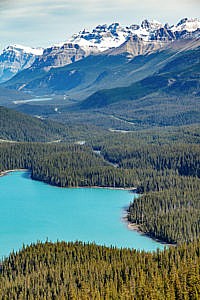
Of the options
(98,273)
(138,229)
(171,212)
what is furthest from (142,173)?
(98,273)

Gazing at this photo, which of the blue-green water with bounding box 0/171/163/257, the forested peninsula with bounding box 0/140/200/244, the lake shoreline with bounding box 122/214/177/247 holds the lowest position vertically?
the blue-green water with bounding box 0/171/163/257

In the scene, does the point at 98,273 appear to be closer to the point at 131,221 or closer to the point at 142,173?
the point at 131,221

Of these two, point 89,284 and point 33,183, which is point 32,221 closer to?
point 33,183

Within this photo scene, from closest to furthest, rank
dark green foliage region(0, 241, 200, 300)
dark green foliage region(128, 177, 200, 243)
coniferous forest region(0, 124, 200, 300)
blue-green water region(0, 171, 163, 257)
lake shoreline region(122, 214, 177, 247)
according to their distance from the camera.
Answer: dark green foliage region(0, 241, 200, 300) < coniferous forest region(0, 124, 200, 300) < lake shoreline region(122, 214, 177, 247) < dark green foliage region(128, 177, 200, 243) < blue-green water region(0, 171, 163, 257)

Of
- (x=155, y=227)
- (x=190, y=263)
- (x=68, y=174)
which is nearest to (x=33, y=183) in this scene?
(x=68, y=174)

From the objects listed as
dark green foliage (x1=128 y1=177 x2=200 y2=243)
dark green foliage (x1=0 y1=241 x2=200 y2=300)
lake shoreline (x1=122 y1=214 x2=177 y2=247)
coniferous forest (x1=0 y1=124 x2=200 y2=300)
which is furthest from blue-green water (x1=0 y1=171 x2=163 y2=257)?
dark green foliage (x1=0 y1=241 x2=200 y2=300)

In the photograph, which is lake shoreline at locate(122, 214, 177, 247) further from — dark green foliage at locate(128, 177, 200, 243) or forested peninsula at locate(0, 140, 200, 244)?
forested peninsula at locate(0, 140, 200, 244)
